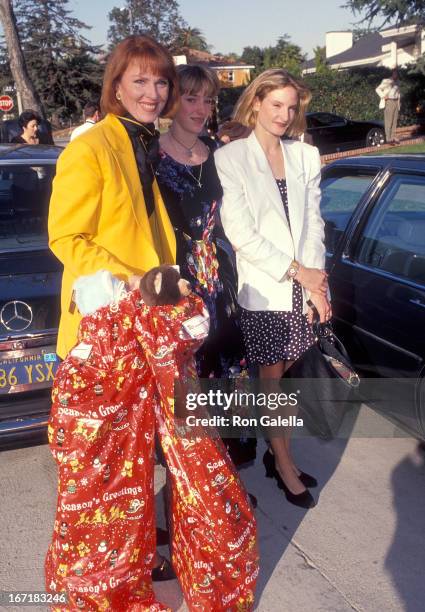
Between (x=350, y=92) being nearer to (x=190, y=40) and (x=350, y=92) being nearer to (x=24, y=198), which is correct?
(x=24, y=198)

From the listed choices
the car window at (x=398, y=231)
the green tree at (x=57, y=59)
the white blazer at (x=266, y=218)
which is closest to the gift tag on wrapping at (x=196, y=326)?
the white blazer at (x=266, y=218)

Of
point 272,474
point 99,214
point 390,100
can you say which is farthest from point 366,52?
point 99,214

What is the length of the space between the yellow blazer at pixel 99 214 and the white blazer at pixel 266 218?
0.55 metres

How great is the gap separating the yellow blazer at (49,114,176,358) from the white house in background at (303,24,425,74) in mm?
21969

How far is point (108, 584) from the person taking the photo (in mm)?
2113

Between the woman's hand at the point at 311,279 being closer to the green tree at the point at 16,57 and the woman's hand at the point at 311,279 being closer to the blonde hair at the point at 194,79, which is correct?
the blonde hair at the point at 194,79

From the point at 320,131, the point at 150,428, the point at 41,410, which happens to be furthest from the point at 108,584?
the point at 320,131

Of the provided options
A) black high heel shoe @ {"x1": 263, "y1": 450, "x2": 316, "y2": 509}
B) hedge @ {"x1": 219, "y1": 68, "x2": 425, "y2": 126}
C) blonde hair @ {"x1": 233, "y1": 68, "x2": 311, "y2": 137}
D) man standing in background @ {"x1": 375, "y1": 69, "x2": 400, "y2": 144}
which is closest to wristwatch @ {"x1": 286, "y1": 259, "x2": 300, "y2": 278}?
blonde hair @ {"x1": 233, "y1": 68, "x2": 311, "y2": 137}

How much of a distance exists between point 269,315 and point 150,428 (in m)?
0.88

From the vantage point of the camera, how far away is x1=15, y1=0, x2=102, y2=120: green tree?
1713 inches

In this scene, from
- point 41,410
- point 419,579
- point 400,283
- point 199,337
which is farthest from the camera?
point 400,283

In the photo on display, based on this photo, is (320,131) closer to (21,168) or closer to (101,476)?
(21,168)

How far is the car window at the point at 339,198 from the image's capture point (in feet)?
12.4

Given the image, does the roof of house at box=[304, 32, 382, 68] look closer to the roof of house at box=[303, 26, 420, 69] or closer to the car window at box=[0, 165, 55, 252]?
the roof of house at box=[303, 26, 420, 69]
